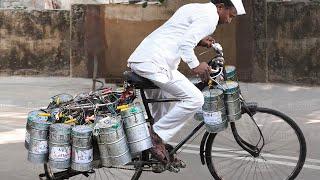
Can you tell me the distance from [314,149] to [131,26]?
616 centimetres

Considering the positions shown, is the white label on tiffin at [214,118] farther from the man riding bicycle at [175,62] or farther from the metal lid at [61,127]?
the metal lid at [61,127]

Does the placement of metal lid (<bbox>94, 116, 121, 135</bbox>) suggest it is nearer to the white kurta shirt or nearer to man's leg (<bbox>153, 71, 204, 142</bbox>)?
man's leg (<bbox>153, 71, 204, 142</bbox>)

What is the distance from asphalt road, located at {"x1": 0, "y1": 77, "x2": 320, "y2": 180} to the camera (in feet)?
20.0

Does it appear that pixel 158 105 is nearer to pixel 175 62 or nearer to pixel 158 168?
pixel 175 62

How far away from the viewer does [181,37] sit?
4918 mm

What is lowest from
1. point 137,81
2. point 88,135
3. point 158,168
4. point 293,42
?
point 158,168

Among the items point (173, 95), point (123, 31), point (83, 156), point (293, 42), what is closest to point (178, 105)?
point (173, 95)

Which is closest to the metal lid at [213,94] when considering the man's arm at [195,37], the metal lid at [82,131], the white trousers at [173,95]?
the white trousers at [173,95]

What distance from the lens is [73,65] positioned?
13.4 meters

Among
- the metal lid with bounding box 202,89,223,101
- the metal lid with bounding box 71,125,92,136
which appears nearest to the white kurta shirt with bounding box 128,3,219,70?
the metal lid with bounding box 202,89,223,101

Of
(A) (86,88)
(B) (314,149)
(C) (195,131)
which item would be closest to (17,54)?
(A) (86,88)

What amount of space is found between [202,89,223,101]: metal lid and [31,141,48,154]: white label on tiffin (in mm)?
1286

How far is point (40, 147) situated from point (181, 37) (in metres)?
1.38

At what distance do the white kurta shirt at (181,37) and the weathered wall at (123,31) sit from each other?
665 centimetres
